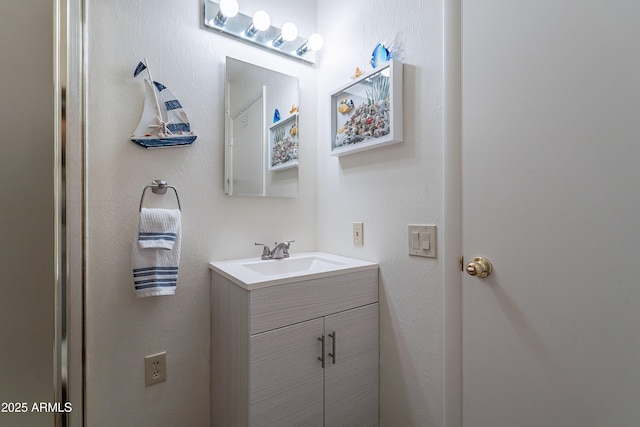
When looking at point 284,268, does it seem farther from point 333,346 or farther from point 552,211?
point 552,211

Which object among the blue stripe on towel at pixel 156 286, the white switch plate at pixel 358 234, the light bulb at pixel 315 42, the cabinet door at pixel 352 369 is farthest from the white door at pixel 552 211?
the blue stripe on towel at pixel 156 286

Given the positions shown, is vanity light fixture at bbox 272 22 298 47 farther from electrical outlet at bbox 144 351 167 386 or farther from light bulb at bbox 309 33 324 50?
electrical outlet at bbox 144 351 167 386

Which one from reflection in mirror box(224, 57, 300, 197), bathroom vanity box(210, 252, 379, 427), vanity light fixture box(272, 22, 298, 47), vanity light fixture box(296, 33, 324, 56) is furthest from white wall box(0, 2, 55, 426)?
vanity light fixture box(296, 33, 324, 56)

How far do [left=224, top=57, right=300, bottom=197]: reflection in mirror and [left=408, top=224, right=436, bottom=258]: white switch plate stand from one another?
69 centimetres

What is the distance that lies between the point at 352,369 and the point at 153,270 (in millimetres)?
865

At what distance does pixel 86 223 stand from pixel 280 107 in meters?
0.98

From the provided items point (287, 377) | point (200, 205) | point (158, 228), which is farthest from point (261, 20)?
point (287, 377)

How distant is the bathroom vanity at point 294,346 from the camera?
94 centimetres

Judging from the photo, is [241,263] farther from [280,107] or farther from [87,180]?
[280,107]

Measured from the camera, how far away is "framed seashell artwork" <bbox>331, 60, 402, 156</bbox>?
1.10 meters

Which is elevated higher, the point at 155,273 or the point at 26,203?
the point at 26,203

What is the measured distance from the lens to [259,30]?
4.41 ft

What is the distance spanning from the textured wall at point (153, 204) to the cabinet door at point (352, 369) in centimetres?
57

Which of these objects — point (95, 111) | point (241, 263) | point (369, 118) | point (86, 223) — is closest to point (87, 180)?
point (86, 223)
